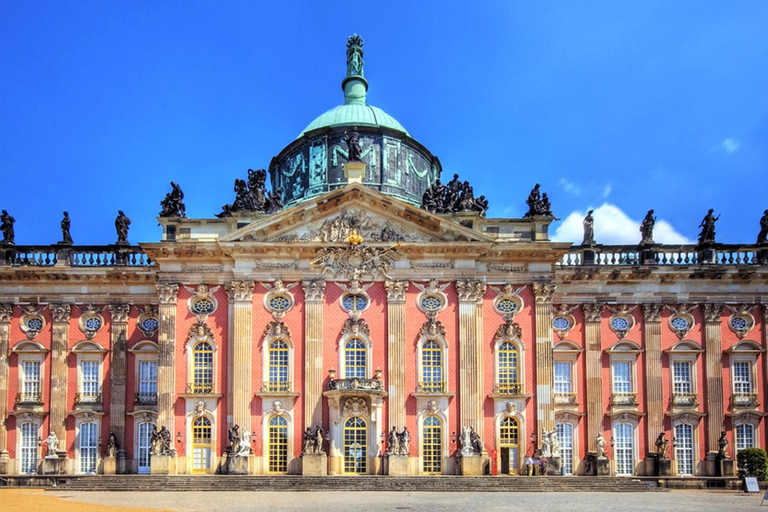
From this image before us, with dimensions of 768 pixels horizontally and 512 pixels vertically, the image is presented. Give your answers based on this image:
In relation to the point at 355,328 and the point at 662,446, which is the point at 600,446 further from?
the point at 355,328

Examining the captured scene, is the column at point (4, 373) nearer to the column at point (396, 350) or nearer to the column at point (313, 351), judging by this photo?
the column at point (313, 351)

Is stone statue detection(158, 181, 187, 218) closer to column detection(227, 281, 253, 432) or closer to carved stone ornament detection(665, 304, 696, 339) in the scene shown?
column detection(227, 281, 253, 432)

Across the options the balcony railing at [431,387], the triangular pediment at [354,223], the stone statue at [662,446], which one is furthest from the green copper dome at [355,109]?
the stone statue at [662,446]

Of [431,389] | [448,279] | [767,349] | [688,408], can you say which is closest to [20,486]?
[431,389]

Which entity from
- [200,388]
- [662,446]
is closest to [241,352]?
[200,388]

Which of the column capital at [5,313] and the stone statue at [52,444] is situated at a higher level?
the column capital at [5,313]

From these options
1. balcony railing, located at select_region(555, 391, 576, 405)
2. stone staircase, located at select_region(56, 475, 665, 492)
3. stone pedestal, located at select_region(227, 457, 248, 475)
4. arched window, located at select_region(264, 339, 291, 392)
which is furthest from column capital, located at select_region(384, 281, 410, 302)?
stone pedestal, located at select_region(227, 457, 248, 475)

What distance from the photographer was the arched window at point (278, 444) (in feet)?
129

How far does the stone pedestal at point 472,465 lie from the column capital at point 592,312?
31.7 feet

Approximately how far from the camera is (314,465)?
1502 inches

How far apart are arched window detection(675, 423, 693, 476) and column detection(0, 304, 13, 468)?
109 feet

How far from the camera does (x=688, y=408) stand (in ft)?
139

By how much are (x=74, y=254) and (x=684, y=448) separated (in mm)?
32389

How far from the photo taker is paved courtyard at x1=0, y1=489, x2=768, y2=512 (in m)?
26.9
